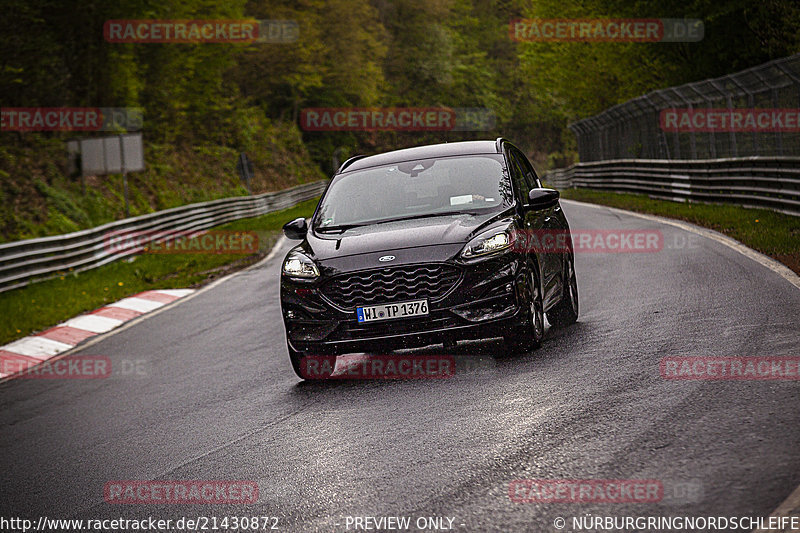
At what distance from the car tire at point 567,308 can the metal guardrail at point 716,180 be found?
816cm

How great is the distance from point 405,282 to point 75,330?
7795 millimetres

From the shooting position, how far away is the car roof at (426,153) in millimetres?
9461

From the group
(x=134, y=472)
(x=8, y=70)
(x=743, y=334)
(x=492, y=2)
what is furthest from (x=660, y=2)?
(x=492, y=2)

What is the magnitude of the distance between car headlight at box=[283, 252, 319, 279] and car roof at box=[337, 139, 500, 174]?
1635mm

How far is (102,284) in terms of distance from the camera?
19.2 meters

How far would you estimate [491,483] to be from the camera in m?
4.95

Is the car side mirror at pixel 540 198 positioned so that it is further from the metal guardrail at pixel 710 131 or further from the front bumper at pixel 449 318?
the metal guardrail at pixel 710 131

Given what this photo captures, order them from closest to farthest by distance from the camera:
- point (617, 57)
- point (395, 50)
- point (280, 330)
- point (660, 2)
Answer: point (280, 330), point (660, 2), point (617, 57), point (395, 50)

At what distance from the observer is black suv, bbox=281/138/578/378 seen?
7.76 meters

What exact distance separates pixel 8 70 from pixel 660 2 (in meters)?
19.6

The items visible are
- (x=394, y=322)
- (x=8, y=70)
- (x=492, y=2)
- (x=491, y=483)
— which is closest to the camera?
(x=491, y=483)

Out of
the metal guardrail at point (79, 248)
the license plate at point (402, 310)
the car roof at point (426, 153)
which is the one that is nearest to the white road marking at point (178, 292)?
the metal guardrail at point (79, 248)

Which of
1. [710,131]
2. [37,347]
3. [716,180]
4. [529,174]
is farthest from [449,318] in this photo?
[710,131]

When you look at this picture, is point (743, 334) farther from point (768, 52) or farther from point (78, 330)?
point (768, 52)
